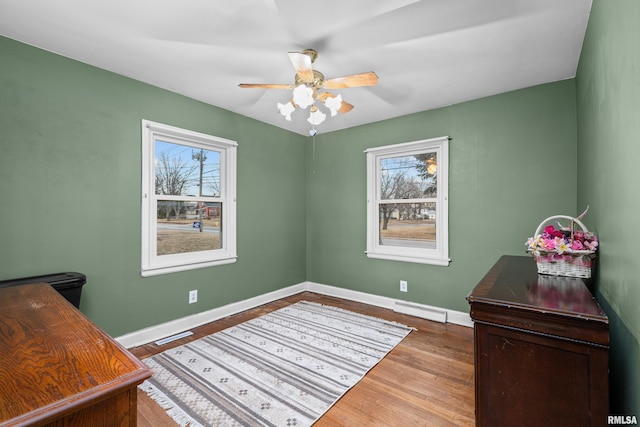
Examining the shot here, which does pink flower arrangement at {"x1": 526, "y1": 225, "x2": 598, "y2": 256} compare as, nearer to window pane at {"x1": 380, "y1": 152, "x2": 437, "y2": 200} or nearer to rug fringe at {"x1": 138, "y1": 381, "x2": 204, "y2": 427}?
window pane at {"x1": 380, "y1": 152, "x2": 437, "y2": 200}

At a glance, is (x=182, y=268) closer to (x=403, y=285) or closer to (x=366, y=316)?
(x=366, y=316)

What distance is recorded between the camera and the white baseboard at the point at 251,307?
2.71 m

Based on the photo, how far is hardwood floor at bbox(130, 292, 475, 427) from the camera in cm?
173

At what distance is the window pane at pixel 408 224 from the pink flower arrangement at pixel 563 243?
6.04 feet

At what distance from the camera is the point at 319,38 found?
2.03 m

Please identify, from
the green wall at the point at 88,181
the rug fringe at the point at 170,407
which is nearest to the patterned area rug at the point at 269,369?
the rug fringe at the point at 170,407

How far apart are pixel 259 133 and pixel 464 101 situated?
7.95ft

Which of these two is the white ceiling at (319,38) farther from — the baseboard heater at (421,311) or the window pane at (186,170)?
the baseboard heater at (421,311)

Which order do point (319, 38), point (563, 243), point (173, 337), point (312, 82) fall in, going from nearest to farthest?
point (563, 243) < point (319, 38) < point (312, 82) < point (173, 337)

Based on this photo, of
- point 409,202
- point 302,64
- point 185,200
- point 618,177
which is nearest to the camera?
point 618,177

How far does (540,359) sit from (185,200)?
311cm

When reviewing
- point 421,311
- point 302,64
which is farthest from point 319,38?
point 421,311

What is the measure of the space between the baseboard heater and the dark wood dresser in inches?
83.9

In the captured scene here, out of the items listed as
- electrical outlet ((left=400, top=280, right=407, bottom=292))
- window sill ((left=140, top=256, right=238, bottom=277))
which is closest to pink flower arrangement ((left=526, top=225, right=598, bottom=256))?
A: electrical outlet ((left=400, top=280, right=407, bottom=292))
